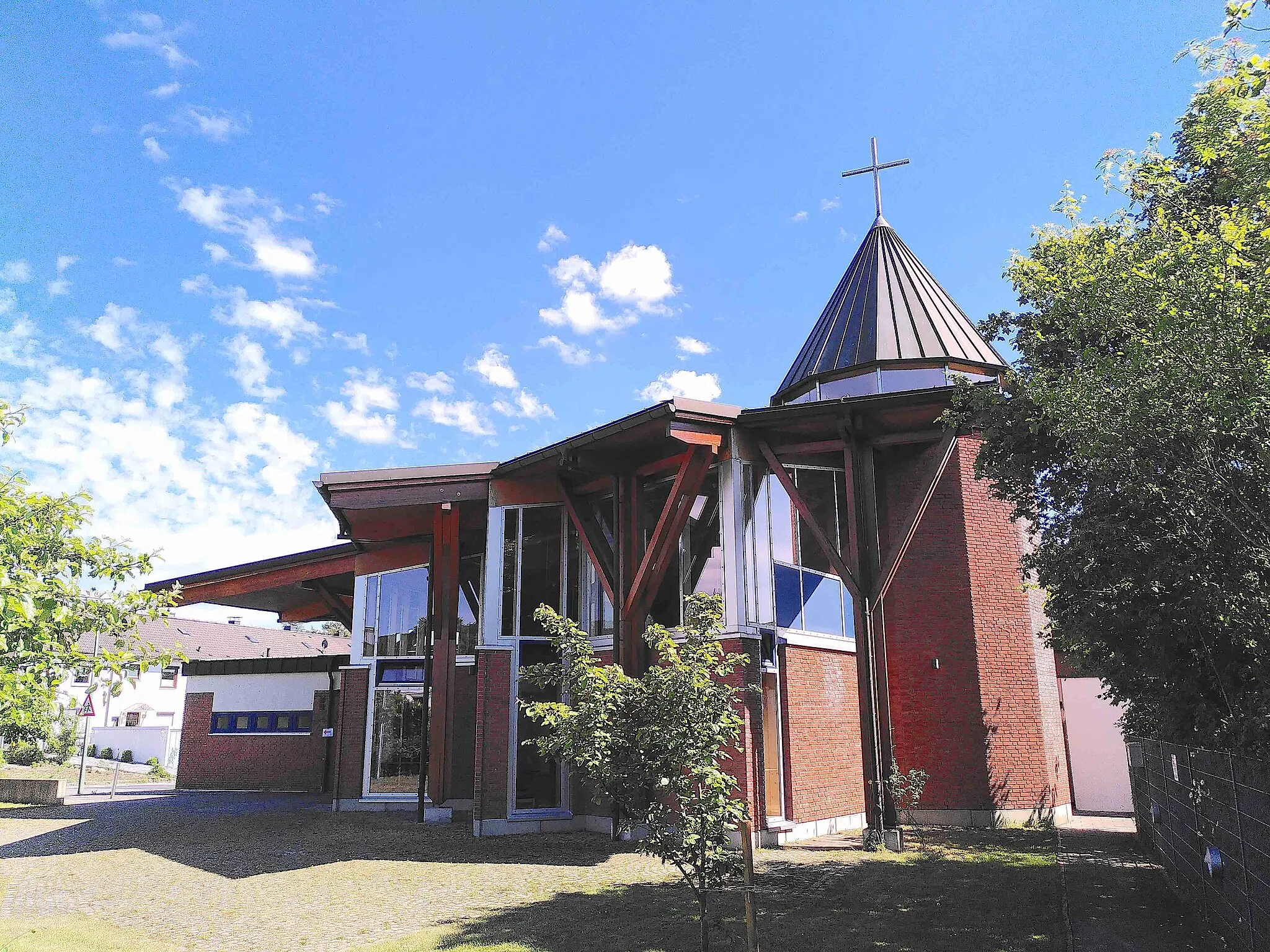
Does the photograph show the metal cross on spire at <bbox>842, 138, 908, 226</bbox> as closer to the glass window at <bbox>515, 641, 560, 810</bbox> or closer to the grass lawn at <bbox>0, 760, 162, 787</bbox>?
the glass window at <bbox>515, 641, 560, 810</bbox>

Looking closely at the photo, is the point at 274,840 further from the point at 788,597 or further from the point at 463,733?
the point at 788,597

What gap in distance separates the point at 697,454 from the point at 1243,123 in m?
8.48

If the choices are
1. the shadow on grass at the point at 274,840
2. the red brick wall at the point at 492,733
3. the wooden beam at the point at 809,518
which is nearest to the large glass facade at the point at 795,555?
the wooden beam at the point at 809,518

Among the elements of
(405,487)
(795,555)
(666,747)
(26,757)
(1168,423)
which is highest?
(405,487)

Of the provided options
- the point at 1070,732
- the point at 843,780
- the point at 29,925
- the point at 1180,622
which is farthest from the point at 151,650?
the point at 1070,732

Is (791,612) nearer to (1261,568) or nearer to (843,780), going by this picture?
(843,780)

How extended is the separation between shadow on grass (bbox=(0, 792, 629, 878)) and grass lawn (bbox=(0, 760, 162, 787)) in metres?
10.0

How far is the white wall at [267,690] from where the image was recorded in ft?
90.9

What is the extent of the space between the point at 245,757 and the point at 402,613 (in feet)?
34.9

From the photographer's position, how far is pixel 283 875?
12.2 metres

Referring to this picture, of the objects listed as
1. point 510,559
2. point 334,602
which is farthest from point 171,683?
point 510,559

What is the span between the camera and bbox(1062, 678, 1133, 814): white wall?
17.8 metres

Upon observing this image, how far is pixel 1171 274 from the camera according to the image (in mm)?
6770

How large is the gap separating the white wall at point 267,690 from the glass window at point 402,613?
718 centimetres
